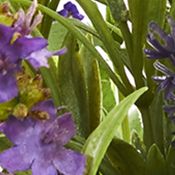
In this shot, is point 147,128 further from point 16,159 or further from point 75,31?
point 16,159

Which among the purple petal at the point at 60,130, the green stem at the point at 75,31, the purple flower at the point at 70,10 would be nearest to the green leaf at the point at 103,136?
the purple petal at the point at 60,130

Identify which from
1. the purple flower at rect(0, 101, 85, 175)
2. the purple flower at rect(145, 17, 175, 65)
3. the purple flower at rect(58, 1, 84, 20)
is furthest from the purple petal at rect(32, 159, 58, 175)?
the purple flower at rect(58, 1, 84, 20)

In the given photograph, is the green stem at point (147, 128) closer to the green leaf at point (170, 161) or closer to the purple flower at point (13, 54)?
the green leaf at point (170, 161)

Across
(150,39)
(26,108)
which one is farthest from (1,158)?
(150,39)

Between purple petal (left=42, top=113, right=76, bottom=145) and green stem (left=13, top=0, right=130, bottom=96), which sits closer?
purple petal (left=42, top=113, right=76, bottom=145)

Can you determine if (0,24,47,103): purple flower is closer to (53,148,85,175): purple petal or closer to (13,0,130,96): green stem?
→ (53,148,85,175): purple petal

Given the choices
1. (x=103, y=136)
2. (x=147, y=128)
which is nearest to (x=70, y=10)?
(x=147, y=128)

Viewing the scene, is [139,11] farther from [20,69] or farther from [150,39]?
[20,69]
